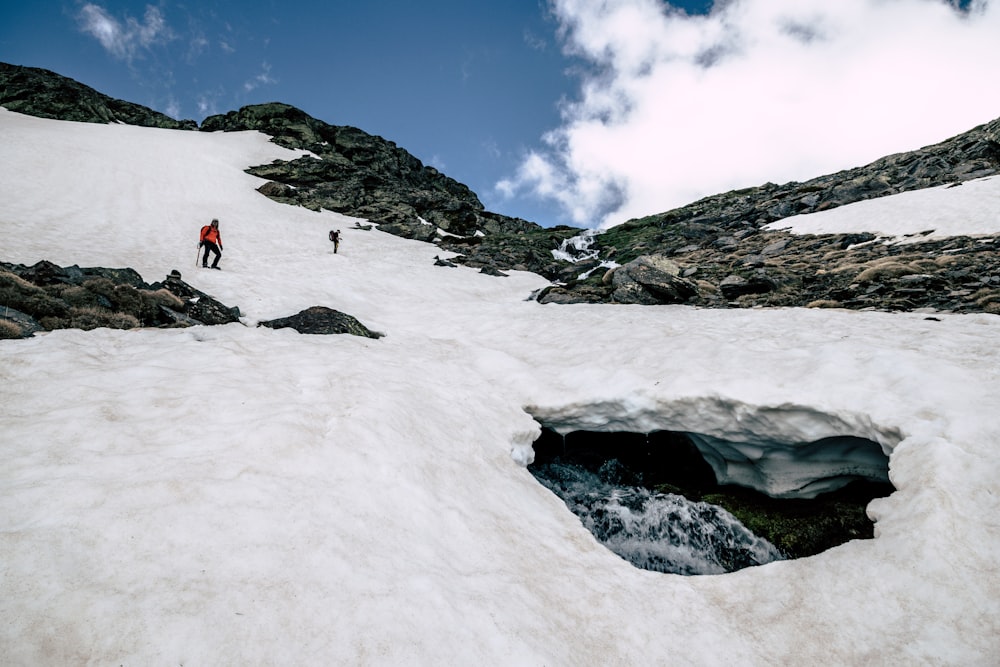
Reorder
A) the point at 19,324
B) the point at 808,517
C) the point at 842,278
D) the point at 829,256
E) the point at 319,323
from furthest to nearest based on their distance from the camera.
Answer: the point at 829,256 → the point at 842,278 → the point at 319,323 → the point at 19,324 → the point at 808,517

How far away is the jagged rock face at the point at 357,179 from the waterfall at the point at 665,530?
1404 inches

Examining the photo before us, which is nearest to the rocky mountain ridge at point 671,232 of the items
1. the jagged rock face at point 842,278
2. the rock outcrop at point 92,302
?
the jagged rock face at point 842,278

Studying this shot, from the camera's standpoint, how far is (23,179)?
80.3ft

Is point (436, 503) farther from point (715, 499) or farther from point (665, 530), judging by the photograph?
point (715, 499)

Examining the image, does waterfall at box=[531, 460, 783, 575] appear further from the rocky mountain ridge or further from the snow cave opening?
the rocky mountain ridge

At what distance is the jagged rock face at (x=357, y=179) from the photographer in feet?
140

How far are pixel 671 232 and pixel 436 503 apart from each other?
44289 millimetres

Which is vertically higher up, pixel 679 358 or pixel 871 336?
pixel 871 336

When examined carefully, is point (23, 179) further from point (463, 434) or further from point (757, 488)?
point (757, 488)

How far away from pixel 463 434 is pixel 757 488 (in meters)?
5.91

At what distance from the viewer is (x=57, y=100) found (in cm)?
4816

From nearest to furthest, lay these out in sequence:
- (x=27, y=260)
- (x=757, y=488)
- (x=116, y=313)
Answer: (x=757, y=488) → (x=116, y=313) → (x=27, y=260)

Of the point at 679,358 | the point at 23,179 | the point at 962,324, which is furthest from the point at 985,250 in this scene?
the point at 23,179

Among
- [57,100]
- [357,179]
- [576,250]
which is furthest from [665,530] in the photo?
[57,100]
